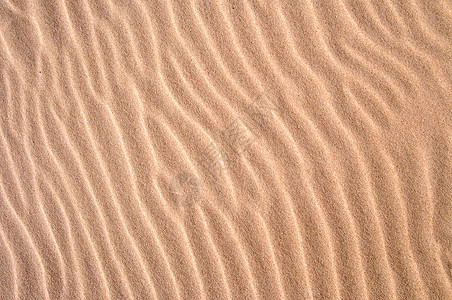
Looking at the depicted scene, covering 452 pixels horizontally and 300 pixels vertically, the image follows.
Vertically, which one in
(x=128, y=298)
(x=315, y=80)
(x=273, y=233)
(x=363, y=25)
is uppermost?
(x=363, y=25)

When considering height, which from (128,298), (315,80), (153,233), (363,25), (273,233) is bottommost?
(128,298)

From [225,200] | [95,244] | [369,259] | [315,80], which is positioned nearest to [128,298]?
[95,244]

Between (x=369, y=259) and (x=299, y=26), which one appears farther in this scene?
(x=299, y=26)

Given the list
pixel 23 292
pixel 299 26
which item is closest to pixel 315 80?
pixel 299 26

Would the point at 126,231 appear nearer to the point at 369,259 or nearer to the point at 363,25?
the point at 369,259

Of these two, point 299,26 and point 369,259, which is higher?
point 299,26

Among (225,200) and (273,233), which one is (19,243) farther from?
(273,233)
